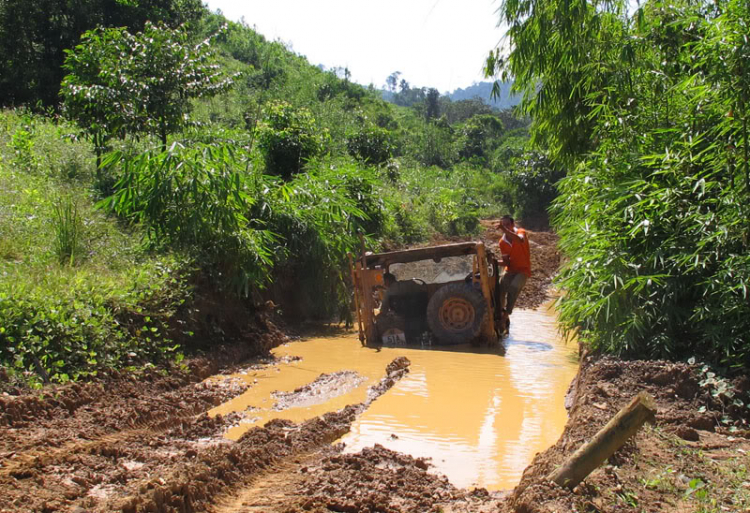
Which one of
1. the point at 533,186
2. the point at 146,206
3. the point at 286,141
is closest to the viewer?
the point at 146,206

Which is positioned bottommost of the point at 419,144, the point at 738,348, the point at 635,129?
the point at 738,348

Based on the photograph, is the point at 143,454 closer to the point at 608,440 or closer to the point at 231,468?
the point at 231,468

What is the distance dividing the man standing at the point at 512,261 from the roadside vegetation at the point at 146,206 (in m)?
2.77

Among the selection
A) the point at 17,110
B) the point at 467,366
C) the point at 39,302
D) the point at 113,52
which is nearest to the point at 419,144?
the point at 17,110

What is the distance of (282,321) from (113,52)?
18.0 feet

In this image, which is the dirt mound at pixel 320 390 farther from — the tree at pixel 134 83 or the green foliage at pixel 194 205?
the tree at pixel 134 83

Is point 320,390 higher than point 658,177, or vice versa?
point 658,177

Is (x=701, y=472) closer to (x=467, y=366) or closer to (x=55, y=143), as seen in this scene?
(x=467, y=366)

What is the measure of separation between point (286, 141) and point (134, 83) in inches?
145

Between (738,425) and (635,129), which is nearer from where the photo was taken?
(738,425)

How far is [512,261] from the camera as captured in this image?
9.77 m

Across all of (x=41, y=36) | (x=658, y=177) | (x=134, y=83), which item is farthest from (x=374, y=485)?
(x=41, y=36)

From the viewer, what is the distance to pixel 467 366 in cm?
860

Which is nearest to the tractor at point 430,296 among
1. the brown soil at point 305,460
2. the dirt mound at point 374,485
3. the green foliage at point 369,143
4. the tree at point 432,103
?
the brown soil at point 305,460
